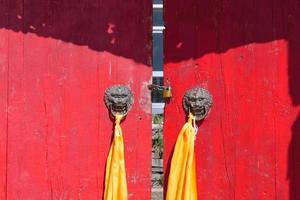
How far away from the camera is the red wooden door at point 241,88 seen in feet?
7.98

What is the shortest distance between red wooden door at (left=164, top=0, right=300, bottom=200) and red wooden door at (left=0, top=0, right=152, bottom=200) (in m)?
0.19

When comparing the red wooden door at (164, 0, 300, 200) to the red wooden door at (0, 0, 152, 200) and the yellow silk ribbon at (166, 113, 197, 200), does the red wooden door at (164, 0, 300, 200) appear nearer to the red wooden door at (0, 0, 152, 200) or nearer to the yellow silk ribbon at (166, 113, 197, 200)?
the yellow silk ribbon at (166, 113, 197, 200)

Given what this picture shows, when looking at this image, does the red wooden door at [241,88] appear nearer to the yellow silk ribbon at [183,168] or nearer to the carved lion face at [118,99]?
the yellow silk ribbon at [183,168]

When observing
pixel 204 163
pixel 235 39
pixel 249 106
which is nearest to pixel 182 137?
pixel 204 163

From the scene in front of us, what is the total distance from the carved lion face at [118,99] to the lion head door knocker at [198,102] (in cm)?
24

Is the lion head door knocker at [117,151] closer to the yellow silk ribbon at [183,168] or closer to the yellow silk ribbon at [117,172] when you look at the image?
the yellow silk ribbon at [117,172]

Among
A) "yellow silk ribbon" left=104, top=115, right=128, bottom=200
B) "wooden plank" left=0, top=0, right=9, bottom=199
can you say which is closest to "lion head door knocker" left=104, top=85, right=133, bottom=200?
"yellow silk ribbon" left=104, top=115, right=128, bottom=200

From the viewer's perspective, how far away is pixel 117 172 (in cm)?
242

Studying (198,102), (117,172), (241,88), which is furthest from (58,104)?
(241,88)

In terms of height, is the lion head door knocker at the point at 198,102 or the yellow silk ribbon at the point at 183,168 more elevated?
the lion head door knocker at the point at 198,102

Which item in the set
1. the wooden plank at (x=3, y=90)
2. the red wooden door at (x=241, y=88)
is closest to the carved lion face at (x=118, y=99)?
the red wooden door at (x=241, y=88)

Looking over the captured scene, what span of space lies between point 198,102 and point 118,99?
332 mm

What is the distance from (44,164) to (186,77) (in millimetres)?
699

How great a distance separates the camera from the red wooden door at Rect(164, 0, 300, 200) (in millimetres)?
2434
